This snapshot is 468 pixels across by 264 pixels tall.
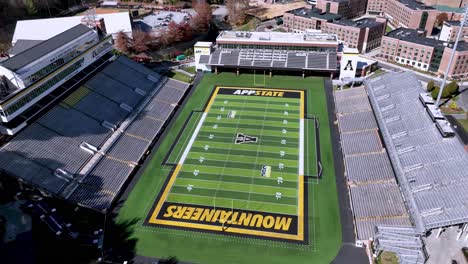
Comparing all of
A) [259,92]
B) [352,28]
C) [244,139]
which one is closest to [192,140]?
[244,139]

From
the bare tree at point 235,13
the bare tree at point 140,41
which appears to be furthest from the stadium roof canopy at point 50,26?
the bare tree at point 235,13

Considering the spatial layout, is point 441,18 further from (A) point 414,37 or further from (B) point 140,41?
(B) point 140,41

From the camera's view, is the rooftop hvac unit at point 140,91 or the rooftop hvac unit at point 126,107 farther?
the rooftop hvac unit at point 140,91

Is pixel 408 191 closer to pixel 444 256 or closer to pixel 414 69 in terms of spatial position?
pixel 444 256

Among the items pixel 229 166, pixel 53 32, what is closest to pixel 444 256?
pixel 229 166

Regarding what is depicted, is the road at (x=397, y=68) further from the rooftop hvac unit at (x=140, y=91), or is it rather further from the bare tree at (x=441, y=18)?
the rooftop hvac unit at (x=140, y=91)

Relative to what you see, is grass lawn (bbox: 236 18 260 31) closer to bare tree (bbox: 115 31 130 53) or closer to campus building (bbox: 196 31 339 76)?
campus building (bbox: 196 31 339 76)
